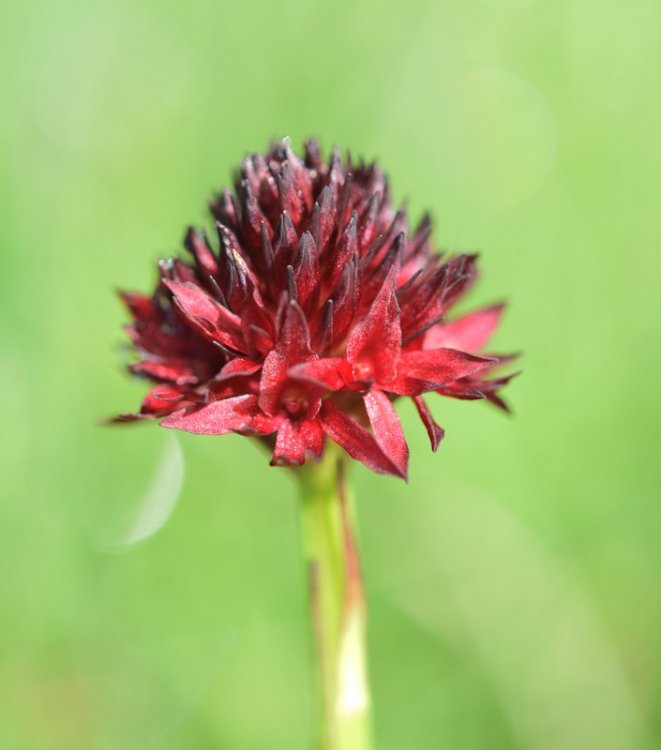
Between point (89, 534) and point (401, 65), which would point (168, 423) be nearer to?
point (89, 534)

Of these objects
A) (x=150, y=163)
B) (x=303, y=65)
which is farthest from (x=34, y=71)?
(x=303, y=65)

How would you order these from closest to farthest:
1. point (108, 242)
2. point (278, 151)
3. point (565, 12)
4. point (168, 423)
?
point (168, 423) < point (278, 151) < point (108, 242) < point (565, 12)

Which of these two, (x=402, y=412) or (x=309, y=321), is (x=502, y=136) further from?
(x=309, y=321)

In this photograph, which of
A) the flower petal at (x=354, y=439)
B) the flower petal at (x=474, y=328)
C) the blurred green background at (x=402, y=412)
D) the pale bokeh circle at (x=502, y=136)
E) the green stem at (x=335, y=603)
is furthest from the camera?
the pale bokeh circle at (x=502, y=136)

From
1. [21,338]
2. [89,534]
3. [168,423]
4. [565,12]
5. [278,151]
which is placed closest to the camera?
[168,423]

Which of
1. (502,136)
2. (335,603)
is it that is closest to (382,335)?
(335,603)

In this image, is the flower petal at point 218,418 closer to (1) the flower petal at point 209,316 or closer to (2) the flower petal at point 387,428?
(1) the flower petal at point 209,316

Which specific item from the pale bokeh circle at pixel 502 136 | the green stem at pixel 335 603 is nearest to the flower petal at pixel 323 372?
the green stem at pixel 335 603
